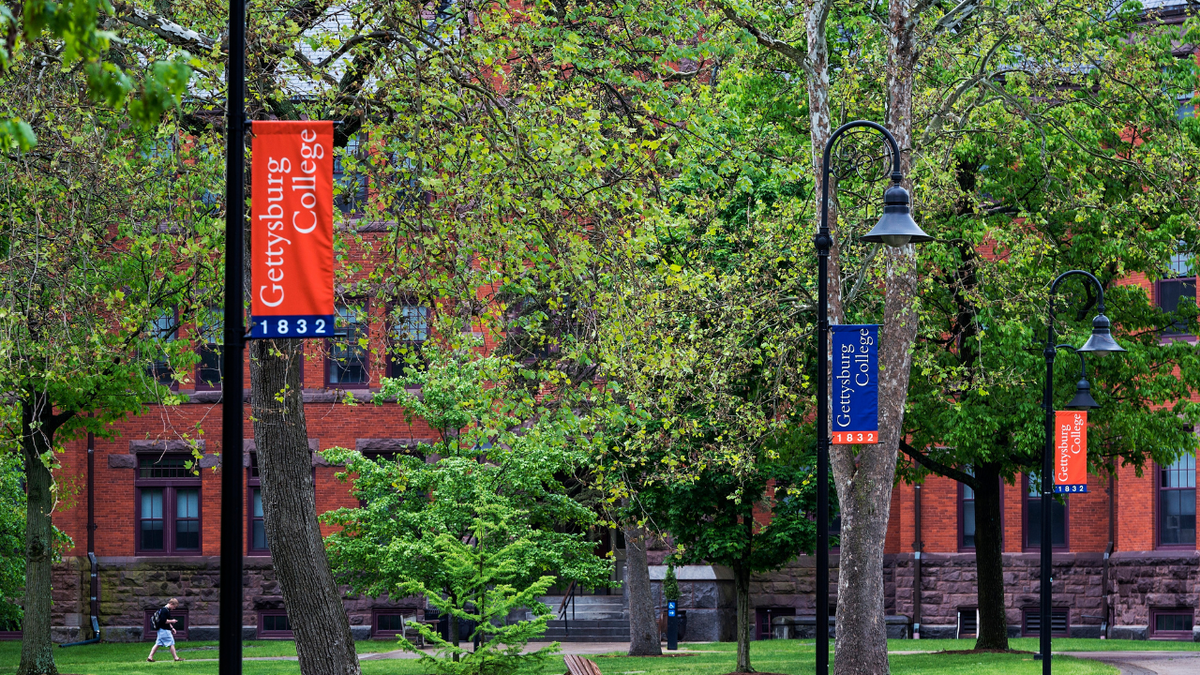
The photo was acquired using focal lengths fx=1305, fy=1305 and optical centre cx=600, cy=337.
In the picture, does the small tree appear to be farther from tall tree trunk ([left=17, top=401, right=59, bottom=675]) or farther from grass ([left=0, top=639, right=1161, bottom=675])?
tall tree trunk ([left=17, top=401, right=59, bottom=675])

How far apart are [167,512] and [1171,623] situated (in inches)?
997

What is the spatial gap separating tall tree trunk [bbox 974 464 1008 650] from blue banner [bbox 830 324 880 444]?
11374 mm

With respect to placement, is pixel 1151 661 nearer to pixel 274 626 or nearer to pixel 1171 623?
pixel 1171 623

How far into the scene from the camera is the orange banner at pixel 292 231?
841 centimetres

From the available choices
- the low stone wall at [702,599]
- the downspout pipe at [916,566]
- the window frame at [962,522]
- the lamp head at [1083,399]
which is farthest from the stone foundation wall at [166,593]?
the lamp head at [1083,399]

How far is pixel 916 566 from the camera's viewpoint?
3366 cm

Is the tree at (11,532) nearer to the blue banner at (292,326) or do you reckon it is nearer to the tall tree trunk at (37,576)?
the tall tree trunk at (37,576)

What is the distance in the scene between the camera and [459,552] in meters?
17.6

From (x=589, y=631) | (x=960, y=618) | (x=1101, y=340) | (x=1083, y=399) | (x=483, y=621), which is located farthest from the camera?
(x=960, y=618)

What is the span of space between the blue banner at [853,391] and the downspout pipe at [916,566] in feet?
63.3

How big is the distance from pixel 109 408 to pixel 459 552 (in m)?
10.1

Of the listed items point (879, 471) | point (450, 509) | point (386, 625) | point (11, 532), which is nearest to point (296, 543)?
point (879, 471)

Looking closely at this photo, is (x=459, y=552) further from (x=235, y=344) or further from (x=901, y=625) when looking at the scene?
(x=901, y=625)

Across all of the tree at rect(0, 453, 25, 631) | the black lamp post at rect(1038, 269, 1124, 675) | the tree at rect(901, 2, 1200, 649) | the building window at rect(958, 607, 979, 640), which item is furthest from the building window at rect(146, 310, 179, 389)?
the building window at rect(958, 607, 979, 640)
